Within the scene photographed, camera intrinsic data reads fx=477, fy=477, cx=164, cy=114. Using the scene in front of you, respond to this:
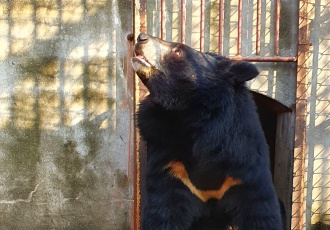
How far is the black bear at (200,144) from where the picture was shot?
2.60m

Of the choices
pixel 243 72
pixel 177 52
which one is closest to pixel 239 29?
pixel 243 72

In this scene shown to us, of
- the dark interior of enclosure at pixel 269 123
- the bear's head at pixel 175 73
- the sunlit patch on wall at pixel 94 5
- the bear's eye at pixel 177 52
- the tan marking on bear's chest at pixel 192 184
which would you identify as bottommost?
the tan marking on bear's chest at pixel 192 184

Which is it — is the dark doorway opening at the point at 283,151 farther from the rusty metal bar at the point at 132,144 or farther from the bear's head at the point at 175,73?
the bear's head at the point at 175,73

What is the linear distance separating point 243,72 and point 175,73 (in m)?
0.39

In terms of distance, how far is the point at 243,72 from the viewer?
2.67m

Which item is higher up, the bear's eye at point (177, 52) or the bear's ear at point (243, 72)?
the bear's eye at point (177, 52)

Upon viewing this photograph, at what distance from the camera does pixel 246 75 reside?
2.66 m

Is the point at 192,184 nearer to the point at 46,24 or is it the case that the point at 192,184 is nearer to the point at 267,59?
the point at 267,59

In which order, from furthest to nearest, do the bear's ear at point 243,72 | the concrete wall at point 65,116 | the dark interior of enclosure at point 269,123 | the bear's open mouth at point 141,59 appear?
the dark interior of enclosure at point 269,123, the concrete wall at point 65,116, the bear's ear at point 243,72, the bear's open mouth at point 141,59

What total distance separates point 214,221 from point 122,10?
1859 mm

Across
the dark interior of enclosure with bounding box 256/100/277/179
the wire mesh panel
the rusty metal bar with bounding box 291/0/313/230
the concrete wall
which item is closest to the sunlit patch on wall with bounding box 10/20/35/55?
the concrete wall

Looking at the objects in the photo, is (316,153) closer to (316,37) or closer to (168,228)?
(316,37)

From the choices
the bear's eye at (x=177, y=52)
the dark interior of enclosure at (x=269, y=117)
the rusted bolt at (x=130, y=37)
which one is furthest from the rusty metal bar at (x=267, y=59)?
the bear's eye at (x=177, y=52)

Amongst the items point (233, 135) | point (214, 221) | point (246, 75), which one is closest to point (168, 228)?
point (214, 221)
